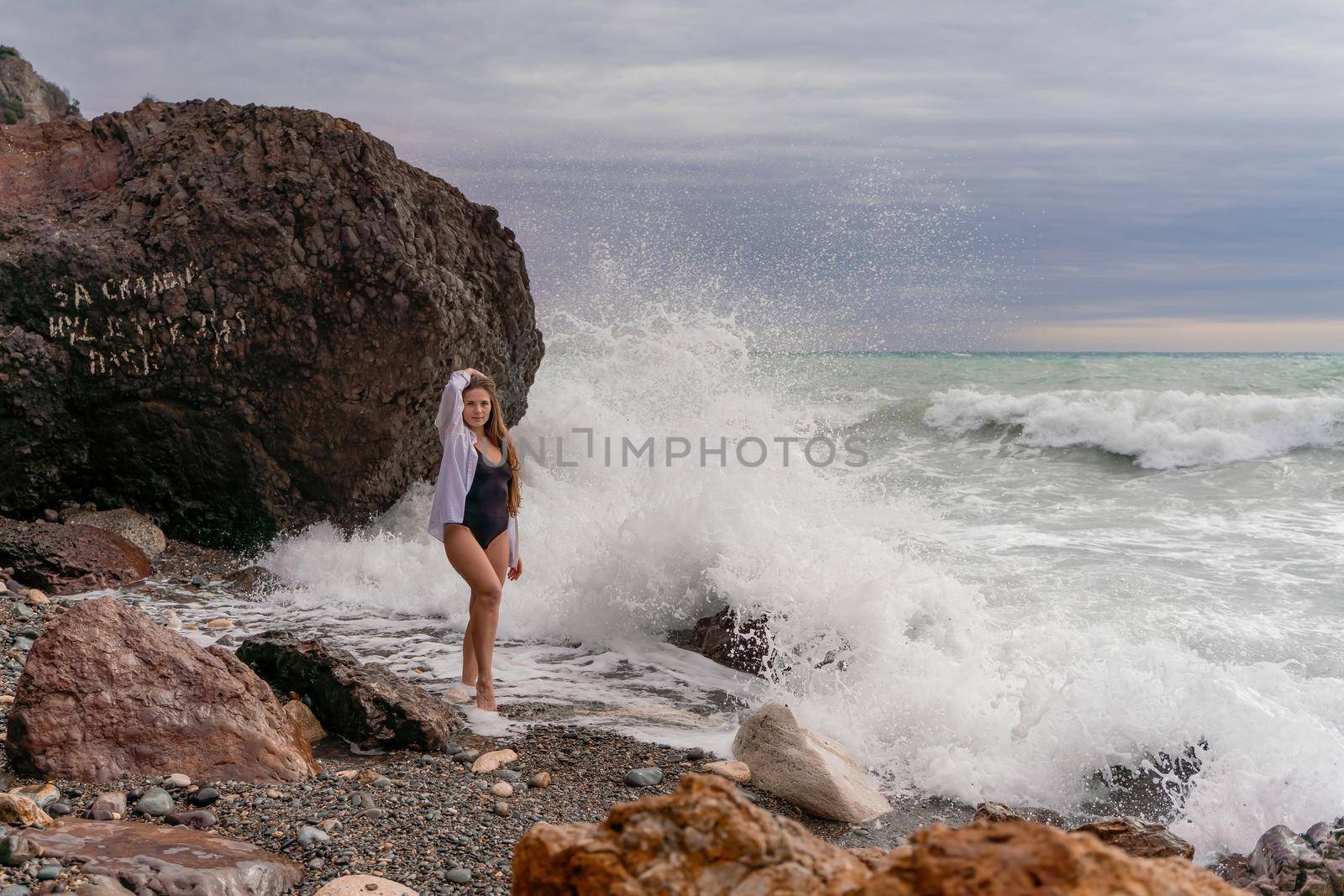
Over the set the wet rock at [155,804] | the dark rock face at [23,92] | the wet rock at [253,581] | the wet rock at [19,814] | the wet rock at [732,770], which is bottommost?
the wet rock at [732,770]

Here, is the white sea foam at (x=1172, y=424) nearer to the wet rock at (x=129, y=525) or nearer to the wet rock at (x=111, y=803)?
the wet rock at (x=129, y=525)

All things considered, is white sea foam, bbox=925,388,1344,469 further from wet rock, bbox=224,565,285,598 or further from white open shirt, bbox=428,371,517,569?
wet rock, bbox=224,565,285,598

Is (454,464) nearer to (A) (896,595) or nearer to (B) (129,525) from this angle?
(A) (896,595)

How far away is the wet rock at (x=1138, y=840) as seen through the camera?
10.5 ft

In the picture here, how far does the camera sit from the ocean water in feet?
15.7

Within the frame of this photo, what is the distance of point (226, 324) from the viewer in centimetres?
772

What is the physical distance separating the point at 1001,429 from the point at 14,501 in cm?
1452

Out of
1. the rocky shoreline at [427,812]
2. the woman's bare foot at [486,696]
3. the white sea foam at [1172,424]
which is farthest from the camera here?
the white sea foam at [1172,424]

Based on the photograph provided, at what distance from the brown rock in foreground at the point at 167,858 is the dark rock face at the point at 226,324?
5.32 m

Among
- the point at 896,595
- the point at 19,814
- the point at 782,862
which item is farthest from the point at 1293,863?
the point at 19,814

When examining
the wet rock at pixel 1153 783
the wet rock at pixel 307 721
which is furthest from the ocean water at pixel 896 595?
the wet rock at pixel 307 721

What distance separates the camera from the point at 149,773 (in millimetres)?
3492

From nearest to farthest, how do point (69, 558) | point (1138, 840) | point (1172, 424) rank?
point (1138, 840)
point (69, 558)
point (1172, 424)

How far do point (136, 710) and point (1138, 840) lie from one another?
3631 mm
